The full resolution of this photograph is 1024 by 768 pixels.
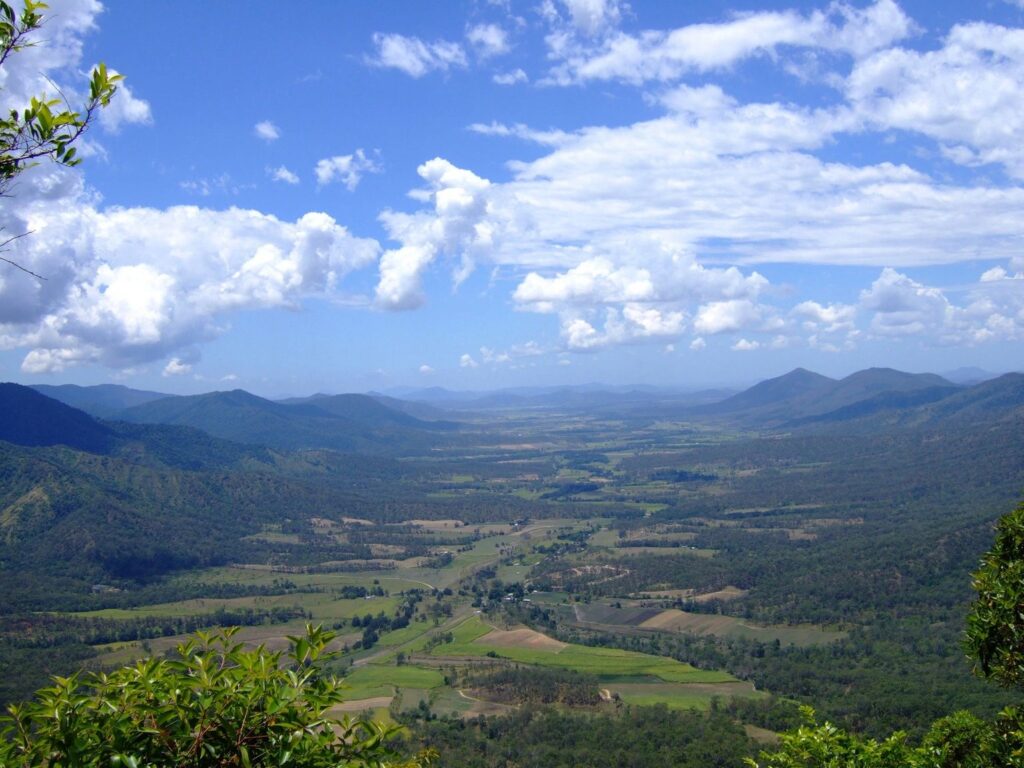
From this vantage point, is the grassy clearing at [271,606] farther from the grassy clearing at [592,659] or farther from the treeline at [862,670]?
the treeline at [862,670]

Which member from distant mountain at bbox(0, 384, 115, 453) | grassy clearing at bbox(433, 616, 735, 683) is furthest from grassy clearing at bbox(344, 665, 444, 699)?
distant mountain at bbox(0, 384, 115, 453)

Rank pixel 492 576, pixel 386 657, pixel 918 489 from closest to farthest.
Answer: pixel 386 657 < pixel 492 576 < pixel 918 489

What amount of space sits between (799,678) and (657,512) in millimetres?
104550

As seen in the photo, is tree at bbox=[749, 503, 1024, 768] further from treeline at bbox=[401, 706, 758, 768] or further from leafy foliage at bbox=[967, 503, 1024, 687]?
treeline at bbox=[401, 706, 758, 768]

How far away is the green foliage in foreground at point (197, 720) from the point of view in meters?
5.21

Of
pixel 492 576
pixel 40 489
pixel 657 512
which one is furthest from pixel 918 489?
pixel 40 489

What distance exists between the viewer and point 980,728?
1220cm

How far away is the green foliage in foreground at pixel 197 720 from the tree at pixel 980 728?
296 inches

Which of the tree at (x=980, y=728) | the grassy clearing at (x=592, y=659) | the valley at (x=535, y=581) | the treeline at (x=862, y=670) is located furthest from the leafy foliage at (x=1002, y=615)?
the grassy clearing at (x=592, y=659)

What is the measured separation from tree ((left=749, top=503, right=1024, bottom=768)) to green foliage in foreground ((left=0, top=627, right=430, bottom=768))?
24.7ft

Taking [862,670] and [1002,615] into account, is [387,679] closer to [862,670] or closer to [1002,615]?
[862,670]

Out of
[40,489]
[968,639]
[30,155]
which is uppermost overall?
[30,155]

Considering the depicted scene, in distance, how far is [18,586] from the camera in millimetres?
107688

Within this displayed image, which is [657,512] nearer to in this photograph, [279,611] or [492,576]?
[492,576]
